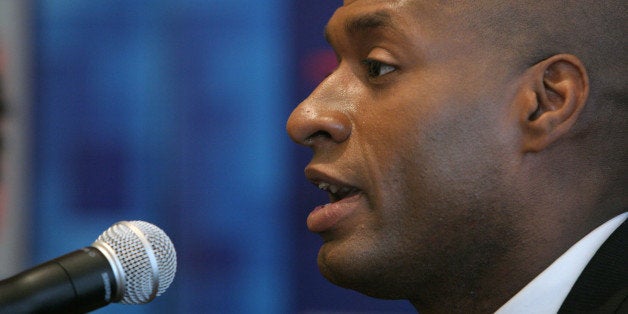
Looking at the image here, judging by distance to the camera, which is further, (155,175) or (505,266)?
(155,175)

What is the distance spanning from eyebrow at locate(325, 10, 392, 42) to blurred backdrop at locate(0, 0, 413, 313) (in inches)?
39.1

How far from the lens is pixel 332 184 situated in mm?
1335

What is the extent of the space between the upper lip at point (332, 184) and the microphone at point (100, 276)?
29cm

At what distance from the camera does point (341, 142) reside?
135 cm

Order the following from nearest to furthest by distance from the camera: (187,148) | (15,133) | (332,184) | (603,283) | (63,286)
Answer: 1. (63,286)
2. (603,283)
3. (332,184)
4. (187,148)
5. (15,133)

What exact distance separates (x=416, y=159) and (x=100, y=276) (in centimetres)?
52

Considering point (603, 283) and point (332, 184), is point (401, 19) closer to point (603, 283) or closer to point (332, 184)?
point (332, 184)

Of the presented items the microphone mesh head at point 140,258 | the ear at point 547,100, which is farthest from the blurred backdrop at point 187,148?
the microphone mesh head at point 140,258

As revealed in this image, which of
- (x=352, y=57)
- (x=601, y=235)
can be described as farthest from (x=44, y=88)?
(x=601, y=235)

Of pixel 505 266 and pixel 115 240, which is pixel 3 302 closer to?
pixel 115 240

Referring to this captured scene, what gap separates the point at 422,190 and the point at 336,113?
0.19 metres

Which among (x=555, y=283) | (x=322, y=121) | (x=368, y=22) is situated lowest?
(x=555, y=283)

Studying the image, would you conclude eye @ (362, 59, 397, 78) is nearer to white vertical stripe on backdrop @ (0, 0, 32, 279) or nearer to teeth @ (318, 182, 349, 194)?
teeth @ (318, 182, 349, 194)

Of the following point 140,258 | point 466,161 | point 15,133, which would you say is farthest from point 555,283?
point 15,133
